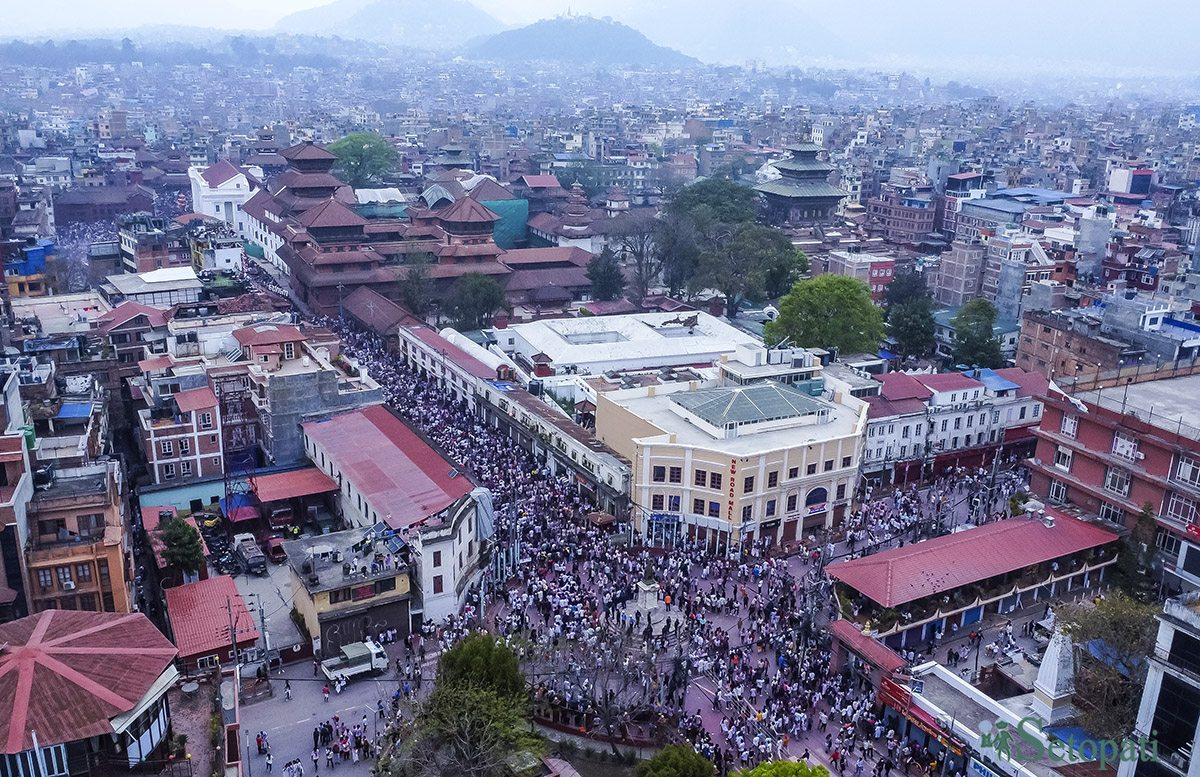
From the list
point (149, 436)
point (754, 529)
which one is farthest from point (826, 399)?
point (149, 436)

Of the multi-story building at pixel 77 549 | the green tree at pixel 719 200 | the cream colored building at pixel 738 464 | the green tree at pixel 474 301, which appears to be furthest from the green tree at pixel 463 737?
the green tree at pixel 719 200

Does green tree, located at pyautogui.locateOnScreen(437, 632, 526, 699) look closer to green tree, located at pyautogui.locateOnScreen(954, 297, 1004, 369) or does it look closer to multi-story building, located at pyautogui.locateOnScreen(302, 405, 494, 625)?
multi-story building, located at pyautogui.locateOnScreen(302, 405, 494, 625)

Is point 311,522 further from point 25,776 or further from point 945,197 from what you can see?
point 945,197

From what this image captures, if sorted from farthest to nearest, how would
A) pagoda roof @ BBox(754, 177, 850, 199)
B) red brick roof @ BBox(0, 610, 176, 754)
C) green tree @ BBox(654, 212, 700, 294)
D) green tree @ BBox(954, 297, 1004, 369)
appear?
pagoda roof @ BBox(754, 177, 850, 199)
green tree @ BBox(654, 212, 700, 294)
green tree @ BBox(954, 297, 1004, 369)
red brick roof @ BBox(0, 610, 176, 754)

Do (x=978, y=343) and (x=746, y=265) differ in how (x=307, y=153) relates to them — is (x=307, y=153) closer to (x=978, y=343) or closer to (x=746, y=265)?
(x=746, y=265)

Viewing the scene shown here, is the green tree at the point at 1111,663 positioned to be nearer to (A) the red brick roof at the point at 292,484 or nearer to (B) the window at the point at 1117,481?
(B) the window at the point at 1117,481

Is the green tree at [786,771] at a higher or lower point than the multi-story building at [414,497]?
higher

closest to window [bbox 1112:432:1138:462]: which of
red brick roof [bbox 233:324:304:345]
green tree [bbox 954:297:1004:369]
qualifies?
green tree [bbox 954:297:1004:369]
